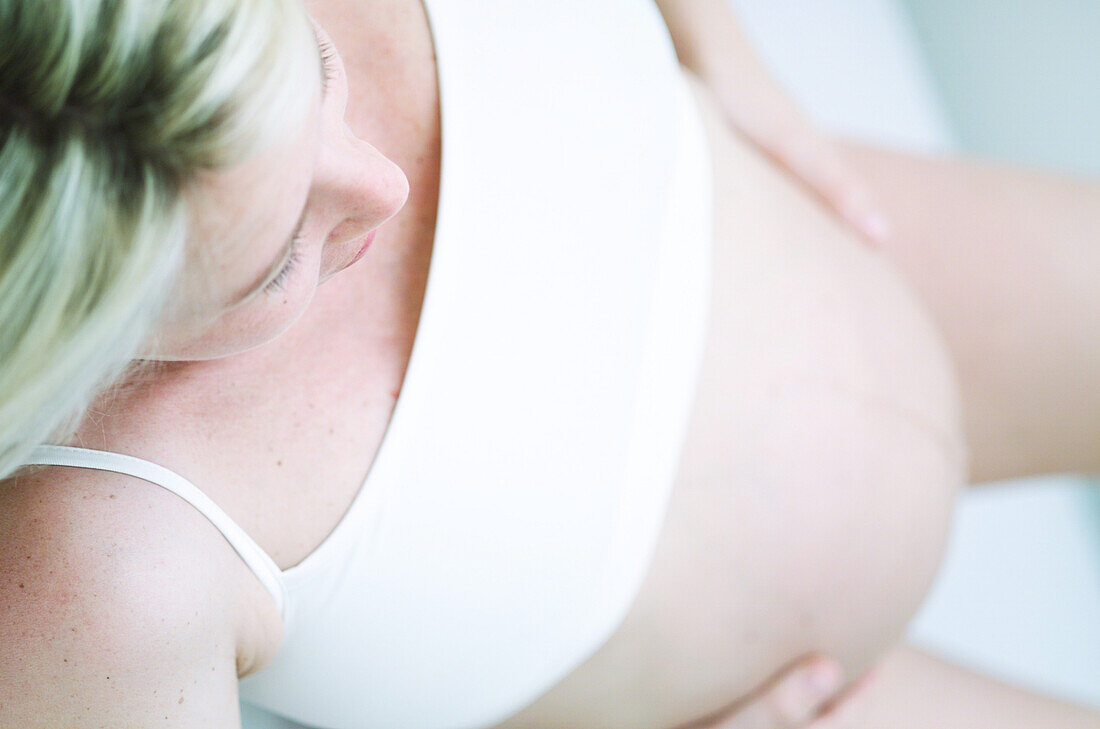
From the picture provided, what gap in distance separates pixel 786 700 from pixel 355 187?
54cm

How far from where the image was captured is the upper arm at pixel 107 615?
17.7 inches

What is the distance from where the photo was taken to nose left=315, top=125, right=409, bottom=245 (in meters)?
0.43

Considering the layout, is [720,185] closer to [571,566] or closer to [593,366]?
[593,366]

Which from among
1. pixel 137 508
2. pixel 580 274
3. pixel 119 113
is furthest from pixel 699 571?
pixel 119 113

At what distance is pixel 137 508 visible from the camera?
1.61 feet

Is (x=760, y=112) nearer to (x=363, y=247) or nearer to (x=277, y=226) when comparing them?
(x=363, y=247)

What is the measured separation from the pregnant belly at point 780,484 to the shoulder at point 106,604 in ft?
Answer: 0.96

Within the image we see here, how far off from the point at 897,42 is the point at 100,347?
1.44m

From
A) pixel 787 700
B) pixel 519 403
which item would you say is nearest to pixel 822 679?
pixel 787 700

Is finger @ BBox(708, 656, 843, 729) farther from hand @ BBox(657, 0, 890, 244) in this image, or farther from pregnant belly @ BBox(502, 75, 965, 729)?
hand @ BBox(657, 0, 890, 244)

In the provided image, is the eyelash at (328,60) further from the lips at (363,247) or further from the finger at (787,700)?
the finger at (787,700)

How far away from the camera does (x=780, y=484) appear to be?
718mm

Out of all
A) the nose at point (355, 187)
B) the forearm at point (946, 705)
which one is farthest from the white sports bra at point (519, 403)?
the forearm at point (946, 705)

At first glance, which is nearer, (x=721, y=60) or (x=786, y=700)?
(x=786, y=700)
